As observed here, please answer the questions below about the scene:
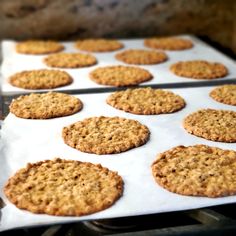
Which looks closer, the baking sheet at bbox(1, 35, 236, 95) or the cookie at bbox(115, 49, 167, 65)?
the baking sheet at bbox(1, 35, 236, 95)

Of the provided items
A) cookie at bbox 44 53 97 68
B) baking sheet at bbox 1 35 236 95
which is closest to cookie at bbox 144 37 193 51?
baking sheet at bbox 1 35 236 95

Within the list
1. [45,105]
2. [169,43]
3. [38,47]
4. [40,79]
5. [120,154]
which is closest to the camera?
[120,154]

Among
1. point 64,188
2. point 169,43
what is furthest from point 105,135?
point 169,43

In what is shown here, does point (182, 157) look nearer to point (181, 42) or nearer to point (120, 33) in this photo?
point (181, 42)

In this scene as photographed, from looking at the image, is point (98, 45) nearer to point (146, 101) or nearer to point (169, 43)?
point (169, 43)

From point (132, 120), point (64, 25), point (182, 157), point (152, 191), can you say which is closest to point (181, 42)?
point (64, 25)

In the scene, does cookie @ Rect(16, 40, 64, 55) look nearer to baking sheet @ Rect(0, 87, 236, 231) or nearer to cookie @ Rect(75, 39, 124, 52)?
cookie @ Rect(75, 39, 124, 52)

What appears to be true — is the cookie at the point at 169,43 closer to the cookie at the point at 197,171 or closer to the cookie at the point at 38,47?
the cookie at the point at 38,47
